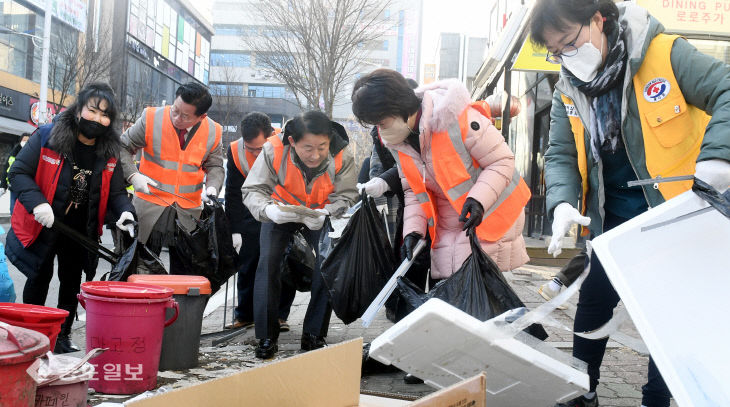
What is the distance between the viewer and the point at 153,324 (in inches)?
122

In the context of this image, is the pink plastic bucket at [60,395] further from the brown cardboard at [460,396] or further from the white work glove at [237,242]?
the white work glove at [237,242]

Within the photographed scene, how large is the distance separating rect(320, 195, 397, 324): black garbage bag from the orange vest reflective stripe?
2.24ft

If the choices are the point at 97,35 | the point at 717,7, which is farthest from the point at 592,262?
the point at 97,35

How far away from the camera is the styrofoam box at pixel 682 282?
67.4 inches

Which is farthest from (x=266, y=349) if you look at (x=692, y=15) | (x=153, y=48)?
(x=153, y=48)

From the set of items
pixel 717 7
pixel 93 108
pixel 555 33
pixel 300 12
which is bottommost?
pixel 93 108

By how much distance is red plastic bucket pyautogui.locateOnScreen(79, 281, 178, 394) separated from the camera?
9.87 ft

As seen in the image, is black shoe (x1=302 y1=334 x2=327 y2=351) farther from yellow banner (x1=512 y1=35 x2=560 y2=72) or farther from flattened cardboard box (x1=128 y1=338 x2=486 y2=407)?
yellow banner (x1=512 y1=35 x2=560 y2=72)

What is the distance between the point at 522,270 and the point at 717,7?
147 inches

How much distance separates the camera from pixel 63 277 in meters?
4.12

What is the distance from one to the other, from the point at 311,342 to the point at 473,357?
2.08 m

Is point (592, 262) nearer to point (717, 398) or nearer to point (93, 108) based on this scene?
point (717, 398)

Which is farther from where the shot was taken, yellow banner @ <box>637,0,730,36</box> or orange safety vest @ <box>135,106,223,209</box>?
yellow banner @ <box>637,0,730,36</box>

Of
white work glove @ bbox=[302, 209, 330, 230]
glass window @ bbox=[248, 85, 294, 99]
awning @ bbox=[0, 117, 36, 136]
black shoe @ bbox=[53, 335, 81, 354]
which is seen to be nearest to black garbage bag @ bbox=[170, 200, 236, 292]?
white work glove @ bbox=[302, 209, 330, 230]
